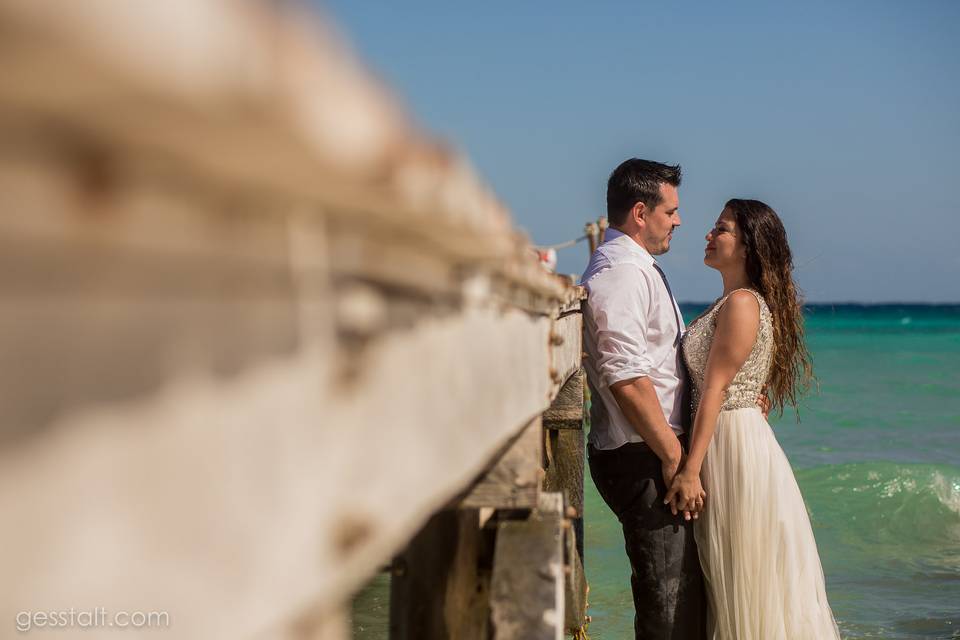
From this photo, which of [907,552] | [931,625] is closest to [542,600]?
[931,625]

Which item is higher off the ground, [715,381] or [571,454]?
[715,381]

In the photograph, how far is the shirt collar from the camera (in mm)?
4125

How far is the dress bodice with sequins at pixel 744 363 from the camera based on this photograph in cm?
416

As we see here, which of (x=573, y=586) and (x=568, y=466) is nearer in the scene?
(x=573, y=586)

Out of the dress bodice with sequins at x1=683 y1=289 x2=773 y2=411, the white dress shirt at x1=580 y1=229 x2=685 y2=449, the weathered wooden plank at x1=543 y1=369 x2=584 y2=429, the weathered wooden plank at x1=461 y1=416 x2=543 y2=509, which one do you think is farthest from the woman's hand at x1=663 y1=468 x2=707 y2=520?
the weathered wooden plank at x1=461 y1=416 x2=543 y2=509

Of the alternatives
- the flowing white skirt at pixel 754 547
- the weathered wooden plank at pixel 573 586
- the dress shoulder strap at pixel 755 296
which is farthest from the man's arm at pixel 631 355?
the weathered wooden plank at pixel 573 586

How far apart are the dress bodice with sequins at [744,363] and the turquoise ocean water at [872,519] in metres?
1.45

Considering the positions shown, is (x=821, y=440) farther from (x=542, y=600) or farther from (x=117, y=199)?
(x=117, y=199)

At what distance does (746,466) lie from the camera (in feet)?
13.4

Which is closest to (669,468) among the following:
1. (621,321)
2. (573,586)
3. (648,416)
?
(648,416)

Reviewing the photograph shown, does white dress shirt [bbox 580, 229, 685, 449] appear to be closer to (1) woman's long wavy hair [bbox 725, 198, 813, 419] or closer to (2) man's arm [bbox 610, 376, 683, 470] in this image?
(2) man's arm [bbox 610, 376, 683, 470]

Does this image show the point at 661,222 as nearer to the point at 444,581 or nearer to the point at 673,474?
the point at 673,474

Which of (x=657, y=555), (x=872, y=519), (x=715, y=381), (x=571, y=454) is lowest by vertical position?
(x=872, y=519)

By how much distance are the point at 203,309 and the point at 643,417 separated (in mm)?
3464
